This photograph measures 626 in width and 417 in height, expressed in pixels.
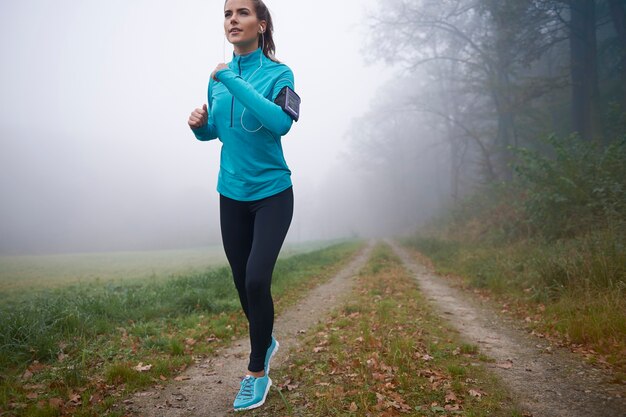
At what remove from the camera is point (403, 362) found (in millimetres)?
3031

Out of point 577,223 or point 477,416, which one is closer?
point 477,416

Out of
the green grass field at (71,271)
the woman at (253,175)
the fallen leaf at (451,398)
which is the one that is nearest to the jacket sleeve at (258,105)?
the woman at (253,175)

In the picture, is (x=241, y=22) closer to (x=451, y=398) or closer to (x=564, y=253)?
(x=451, y=398)

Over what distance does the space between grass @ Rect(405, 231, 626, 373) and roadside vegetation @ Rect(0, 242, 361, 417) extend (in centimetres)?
394

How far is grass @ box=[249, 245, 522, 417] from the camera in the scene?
7.51ft

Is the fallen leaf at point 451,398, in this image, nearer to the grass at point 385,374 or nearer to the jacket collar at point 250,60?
the grass at point 385,374

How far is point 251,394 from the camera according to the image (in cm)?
239

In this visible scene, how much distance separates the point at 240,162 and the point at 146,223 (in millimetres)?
50977

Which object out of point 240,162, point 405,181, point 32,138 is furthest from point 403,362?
point 32,138

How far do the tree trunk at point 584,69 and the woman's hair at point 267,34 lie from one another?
12.6 metres

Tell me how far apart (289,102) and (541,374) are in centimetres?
303

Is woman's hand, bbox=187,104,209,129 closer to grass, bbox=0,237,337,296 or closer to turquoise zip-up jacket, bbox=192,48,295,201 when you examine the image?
turquoise zip-up jacket, bbox=192,48,295,201

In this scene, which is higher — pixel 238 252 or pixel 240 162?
pixel 240 162

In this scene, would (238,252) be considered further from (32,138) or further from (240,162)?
(32,138)
